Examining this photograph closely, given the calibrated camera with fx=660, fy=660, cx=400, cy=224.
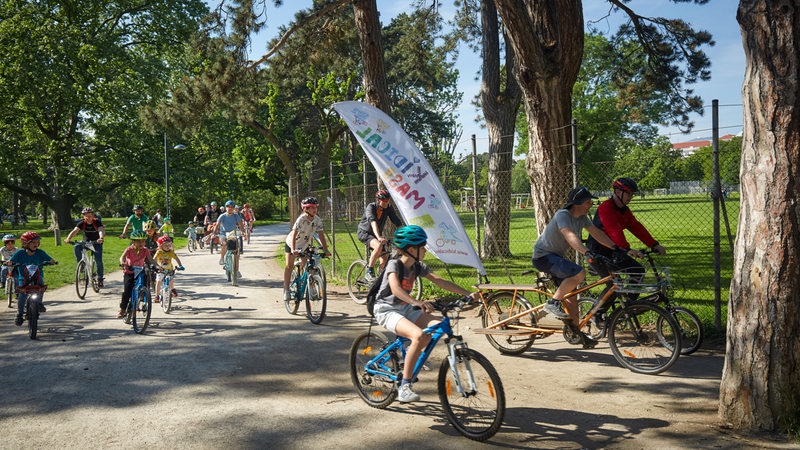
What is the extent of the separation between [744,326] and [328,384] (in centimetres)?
368

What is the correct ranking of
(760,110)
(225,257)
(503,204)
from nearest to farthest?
(760,110)
(225,257)
(503,204)

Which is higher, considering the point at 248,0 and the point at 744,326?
the point at 248,0

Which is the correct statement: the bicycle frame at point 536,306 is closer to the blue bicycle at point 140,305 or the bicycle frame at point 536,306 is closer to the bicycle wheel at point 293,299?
the bicycle wheel at point 293,299

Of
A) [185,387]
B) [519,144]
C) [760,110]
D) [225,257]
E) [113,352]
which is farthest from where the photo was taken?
[519,144]

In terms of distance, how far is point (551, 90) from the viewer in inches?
394

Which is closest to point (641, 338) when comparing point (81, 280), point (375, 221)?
point (375, 221)

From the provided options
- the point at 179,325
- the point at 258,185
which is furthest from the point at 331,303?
the point at 258,185

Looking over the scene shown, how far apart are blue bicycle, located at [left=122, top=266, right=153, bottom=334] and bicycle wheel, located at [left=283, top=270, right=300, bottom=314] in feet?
7.03

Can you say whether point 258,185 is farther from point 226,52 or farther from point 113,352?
point 113,352

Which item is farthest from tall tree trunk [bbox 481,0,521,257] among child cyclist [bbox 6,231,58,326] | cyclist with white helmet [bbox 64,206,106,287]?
child cyclist [bbox 6,231,58,326]

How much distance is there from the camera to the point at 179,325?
31.8 ft

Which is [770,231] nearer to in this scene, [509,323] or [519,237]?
[509,323]

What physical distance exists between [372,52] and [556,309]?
353 inches

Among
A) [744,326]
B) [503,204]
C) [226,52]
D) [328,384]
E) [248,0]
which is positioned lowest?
[328,384]
